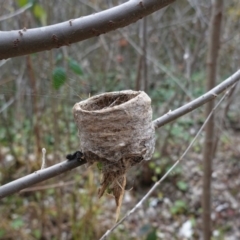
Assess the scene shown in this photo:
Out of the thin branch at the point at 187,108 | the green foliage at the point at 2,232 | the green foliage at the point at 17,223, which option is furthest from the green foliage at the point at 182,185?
the thin branch at the point at 187,108

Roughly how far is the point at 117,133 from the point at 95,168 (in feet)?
6.78

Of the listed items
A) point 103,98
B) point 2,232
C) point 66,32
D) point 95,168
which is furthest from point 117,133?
point 2,232

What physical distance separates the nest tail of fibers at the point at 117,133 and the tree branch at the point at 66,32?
261 mm

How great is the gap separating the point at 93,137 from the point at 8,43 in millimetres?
359

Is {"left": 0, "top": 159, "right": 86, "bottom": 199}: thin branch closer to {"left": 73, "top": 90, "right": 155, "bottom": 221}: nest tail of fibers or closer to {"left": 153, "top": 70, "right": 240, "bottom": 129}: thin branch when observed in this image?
{"left": 73, "top": 90, "right": 155, "bottom": 221}: nest tail of fibers

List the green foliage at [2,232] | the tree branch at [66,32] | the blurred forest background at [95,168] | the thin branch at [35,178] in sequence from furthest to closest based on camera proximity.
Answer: the blurred forest background at [95,168]
the green foliage at [2,232]
the thin branch at [35,178]
the tree branch at [66,32]

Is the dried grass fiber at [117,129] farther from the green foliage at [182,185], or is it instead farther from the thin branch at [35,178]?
the green foliage at [182,185]

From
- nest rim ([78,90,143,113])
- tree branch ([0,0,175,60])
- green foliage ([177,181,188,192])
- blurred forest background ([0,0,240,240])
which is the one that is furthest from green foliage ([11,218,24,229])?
tree branch ([0,0,175,60])

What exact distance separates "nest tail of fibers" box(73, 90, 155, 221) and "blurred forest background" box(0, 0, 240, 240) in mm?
1182

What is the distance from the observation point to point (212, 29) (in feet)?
6.89

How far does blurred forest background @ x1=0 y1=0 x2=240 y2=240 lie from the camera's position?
311cm

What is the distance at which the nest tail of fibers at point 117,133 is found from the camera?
0.90 m

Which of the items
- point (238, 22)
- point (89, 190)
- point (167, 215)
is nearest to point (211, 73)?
point (89, 190)

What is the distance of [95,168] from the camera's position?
2943 mm
